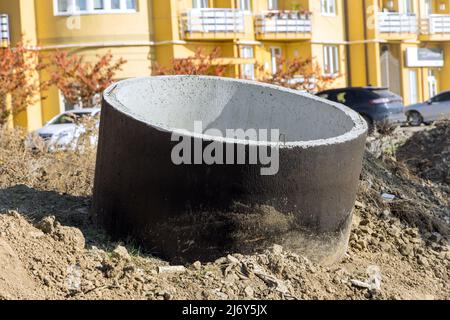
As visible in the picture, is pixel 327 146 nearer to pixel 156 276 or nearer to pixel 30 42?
pixel 156 276

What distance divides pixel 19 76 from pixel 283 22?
13193 mm

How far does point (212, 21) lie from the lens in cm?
3522

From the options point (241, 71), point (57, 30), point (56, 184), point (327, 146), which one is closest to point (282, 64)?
point (241, 71)

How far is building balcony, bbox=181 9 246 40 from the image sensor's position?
34688 mm

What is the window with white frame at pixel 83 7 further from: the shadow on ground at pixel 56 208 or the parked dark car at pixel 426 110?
the shadow on ground at pixel 56 208

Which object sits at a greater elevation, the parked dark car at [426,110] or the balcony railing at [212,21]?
the balcony railing at [212,21]

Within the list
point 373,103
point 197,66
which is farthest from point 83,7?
point 373,103

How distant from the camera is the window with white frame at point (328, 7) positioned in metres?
42.4

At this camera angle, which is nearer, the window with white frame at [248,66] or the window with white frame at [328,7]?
the window with white frame at [248,66]

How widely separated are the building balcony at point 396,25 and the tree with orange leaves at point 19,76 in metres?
18.5

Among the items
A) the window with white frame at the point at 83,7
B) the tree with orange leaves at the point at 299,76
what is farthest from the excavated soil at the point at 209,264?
the tree with orange leaves at the point at 299,76

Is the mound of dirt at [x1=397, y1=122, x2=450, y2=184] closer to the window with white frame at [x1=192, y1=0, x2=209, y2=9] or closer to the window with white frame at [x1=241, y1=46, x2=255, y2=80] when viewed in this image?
the window with white frame at [x1=241, y1=46, x2=255, y2=80]

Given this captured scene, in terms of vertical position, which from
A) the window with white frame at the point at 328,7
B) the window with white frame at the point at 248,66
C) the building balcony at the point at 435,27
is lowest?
the window with white frame at the point at 248,66

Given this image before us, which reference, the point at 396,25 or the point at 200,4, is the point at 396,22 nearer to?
the point at 396,25
